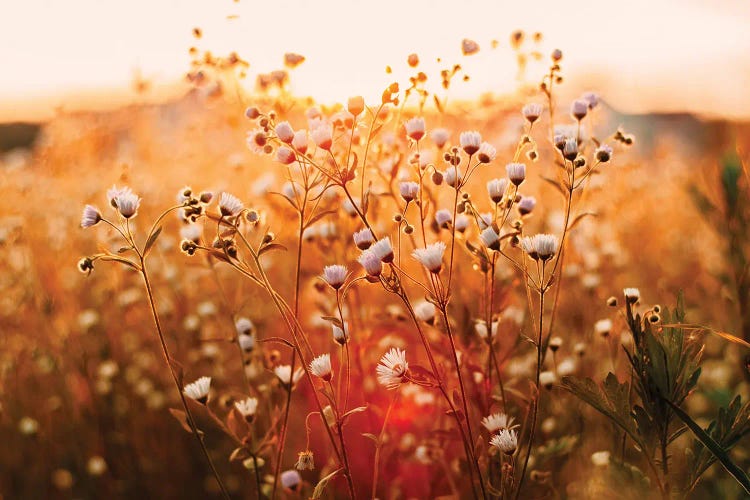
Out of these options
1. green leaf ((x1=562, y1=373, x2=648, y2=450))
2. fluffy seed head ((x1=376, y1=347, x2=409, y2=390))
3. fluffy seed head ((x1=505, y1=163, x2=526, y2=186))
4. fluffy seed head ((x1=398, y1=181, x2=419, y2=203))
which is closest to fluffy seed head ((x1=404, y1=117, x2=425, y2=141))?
fluffy seed head ((x1=398, y1=181, x2=419, y2=203))

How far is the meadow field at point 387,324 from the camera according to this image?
141cm

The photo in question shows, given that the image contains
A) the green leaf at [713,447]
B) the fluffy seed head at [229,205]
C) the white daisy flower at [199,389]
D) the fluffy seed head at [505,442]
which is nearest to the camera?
the green leaf at [713,447]

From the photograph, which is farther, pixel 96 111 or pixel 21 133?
pixel 21 133

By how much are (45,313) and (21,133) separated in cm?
1739

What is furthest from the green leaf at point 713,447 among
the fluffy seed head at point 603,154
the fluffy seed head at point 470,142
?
the fluffy seed head at point 470,142

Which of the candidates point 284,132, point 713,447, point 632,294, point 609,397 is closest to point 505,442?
point 609,397

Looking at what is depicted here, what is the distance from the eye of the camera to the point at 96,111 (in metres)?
6.71

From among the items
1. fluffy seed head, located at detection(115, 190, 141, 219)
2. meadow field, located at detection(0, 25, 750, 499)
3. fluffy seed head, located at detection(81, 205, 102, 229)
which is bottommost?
meadow field, located at detection(0, 25, 750, 499)

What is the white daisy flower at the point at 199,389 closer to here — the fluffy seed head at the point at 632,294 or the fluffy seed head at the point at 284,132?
the fluffy seed head at the point at 284,132

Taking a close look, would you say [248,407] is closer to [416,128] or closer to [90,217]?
[90,217]

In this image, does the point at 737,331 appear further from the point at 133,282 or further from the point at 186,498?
the point at 133,282

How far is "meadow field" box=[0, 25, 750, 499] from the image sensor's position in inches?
55.7

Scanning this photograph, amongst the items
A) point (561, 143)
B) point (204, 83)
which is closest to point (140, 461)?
point (204, 83)

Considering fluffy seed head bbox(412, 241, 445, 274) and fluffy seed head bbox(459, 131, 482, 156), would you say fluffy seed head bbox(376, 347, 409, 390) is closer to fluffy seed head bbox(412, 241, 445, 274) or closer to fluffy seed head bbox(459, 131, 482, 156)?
fluffy seed head bbox(412, 241, 445, 274)
